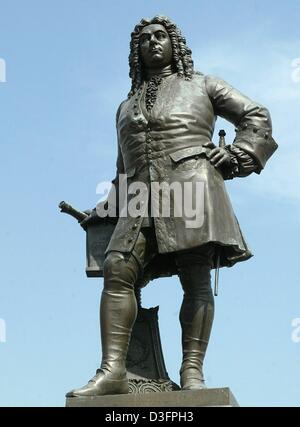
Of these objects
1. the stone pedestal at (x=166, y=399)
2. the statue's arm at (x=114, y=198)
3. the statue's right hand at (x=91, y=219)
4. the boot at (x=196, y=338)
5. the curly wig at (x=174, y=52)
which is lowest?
the stone pedestal at (x=166, y=399)

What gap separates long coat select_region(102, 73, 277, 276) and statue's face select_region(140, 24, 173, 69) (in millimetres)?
176

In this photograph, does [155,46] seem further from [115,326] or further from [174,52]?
[115,326]

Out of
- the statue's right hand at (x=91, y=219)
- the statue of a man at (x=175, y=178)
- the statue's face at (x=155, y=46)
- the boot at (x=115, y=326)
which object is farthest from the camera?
the statue's right hand at (x=91, y=219)

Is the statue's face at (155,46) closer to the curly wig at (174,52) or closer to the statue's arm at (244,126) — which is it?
the curly wig at (174,52)

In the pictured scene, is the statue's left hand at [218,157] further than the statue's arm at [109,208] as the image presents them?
No

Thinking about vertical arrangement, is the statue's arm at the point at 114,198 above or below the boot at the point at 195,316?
above

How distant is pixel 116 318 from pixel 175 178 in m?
1.26

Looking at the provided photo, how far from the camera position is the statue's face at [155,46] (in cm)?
936

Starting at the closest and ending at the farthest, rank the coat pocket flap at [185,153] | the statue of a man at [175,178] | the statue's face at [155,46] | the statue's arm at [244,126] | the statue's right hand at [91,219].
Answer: the statue of a man at [175,178]
the coat pocket flap at [185,153]
the statue's arm at [244,126]
the statue's face at [155,46]
the statue's right hand at [91,219]

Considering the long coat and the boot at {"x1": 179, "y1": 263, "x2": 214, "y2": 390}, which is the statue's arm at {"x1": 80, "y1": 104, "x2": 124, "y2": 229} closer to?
the long coat

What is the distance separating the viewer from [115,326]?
8.60 m

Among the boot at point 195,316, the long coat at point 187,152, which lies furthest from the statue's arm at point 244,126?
the boot at point 195,316
